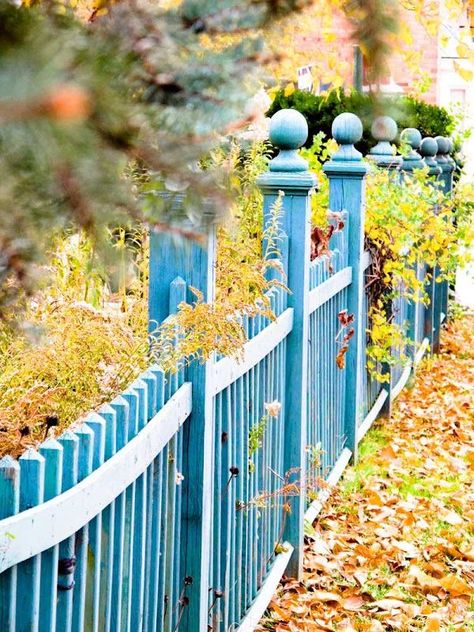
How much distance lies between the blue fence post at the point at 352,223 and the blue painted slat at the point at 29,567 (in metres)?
4.06

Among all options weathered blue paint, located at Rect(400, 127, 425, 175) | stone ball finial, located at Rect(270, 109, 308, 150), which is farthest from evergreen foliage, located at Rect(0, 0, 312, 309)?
weathered blue paint, located at Rect(400, 127, 425, 175)

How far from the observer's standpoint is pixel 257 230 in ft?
16.5

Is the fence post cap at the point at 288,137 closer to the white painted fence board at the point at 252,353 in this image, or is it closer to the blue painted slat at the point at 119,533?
the white painted fence board at the point at 252,353

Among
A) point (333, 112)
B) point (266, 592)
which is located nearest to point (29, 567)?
point (266, 592)

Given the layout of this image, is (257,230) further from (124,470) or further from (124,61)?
(124,61)

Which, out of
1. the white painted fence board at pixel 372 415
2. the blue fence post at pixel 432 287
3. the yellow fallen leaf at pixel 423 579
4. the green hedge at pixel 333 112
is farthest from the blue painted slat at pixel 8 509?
the blue fence post at pixel 432 287

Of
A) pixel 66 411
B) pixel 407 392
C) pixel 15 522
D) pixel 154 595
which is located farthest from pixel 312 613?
pixel 407 392

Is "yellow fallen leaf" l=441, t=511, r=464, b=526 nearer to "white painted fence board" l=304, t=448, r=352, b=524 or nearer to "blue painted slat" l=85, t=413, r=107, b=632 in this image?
"white painted fence board" l=304, t=448, r=352, b=524

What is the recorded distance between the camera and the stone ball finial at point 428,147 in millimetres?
9266

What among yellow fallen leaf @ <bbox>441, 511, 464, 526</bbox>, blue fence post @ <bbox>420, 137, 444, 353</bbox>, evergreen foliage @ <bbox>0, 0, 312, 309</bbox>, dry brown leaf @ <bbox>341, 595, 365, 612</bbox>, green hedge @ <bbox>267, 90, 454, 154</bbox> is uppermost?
green hedge @ <bbox>267, 90, 454, 154</bbox>

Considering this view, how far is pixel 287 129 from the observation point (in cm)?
420

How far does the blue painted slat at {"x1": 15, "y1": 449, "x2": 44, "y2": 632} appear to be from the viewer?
191 cm

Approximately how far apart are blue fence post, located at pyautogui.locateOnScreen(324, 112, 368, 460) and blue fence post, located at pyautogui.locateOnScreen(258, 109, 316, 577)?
57.6 inches

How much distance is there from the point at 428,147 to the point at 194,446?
266 inches
